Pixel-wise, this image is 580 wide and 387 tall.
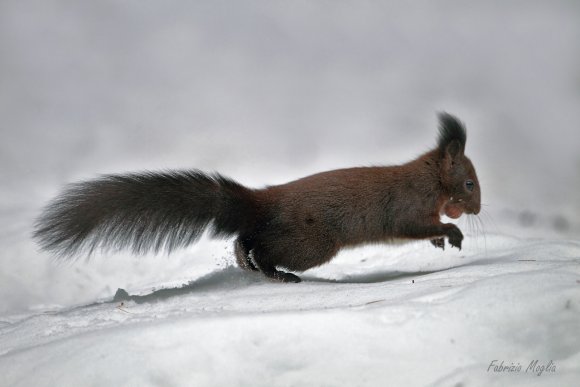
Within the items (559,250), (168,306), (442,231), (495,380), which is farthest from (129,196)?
(559,250)

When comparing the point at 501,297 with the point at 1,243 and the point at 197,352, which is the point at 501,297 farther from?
the point at 1,243

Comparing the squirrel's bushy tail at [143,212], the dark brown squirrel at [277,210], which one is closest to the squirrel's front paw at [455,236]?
the dark brown squirrel at [277,210]

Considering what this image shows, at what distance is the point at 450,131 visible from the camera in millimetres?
3984

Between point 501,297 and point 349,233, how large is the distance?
59.3 inches

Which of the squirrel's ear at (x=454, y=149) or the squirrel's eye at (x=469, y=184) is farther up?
the squirrel's ear at (x=454, y=149)

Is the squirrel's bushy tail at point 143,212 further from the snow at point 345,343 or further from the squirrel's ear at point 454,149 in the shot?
the squirrel's ear at point 454,149

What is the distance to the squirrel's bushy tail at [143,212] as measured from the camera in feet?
9.88

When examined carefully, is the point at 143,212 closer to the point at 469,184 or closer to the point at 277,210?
the point at 277,210

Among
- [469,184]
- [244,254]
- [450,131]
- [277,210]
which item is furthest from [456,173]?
[244,254]

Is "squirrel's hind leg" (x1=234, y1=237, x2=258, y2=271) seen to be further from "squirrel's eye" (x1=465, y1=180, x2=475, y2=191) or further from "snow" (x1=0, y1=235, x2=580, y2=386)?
"squirrel's eye" (x1=465, y1=180, x2=475, y2=191)

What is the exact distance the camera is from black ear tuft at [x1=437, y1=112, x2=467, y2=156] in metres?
3.96
